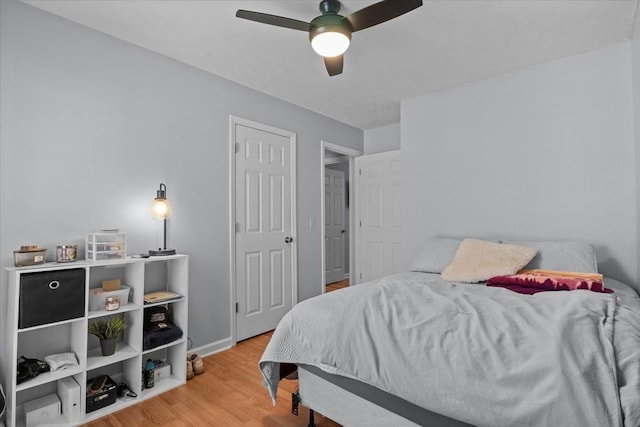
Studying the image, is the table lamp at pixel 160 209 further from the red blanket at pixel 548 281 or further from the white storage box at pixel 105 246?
the red blanket at pixel 548 281

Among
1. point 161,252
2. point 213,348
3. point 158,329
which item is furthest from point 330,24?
point 213,348

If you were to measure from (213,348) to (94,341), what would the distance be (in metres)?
0.96

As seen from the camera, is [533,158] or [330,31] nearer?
[330,31]

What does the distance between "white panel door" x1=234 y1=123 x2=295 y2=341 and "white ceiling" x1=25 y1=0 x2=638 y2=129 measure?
0.61m

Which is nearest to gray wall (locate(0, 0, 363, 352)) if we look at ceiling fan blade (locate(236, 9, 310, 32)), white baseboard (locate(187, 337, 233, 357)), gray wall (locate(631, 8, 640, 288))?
white baseboard (locate(187, 337, 233, 357))

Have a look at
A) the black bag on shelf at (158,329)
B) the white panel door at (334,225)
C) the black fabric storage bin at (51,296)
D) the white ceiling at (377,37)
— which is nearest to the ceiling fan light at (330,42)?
the white ceiling at (377,37)

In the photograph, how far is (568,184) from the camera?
8.91ft

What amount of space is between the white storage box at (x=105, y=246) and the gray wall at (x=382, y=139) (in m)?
3.45

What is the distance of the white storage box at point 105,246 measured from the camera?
6.79ft

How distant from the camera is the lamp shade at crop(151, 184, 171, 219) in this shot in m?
2.41

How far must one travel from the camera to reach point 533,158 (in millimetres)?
2879

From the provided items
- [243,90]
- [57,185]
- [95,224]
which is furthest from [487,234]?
[57,185]

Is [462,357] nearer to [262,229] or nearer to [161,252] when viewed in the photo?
[161,252]

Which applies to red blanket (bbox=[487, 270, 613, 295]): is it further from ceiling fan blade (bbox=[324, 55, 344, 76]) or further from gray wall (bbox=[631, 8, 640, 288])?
ceiling fan blade (bbox=[324, 55, 344, 76])
